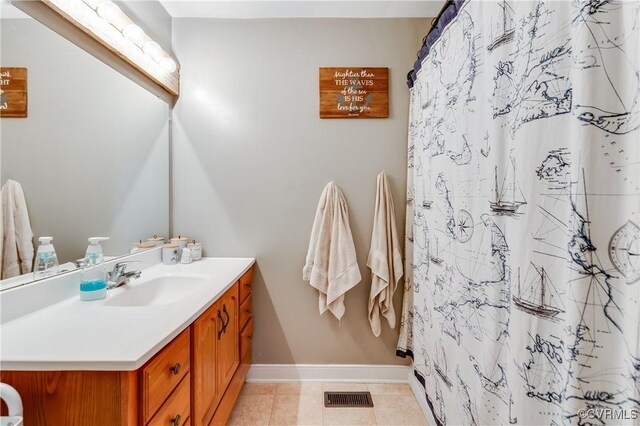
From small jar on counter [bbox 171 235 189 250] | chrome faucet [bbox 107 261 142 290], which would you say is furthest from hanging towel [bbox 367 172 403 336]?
chrome faucet [bbox 107 261 142 290]

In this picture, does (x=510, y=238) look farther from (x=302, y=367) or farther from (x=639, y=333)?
(x=302, y=367)

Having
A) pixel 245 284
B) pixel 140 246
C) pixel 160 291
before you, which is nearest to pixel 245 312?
pixel 245 284

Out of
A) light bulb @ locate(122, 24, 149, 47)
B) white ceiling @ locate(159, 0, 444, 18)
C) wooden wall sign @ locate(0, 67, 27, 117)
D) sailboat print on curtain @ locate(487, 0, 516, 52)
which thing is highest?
white ceiling @ locate(159, 0, 444, 18)

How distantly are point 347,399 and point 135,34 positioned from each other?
2448 mm

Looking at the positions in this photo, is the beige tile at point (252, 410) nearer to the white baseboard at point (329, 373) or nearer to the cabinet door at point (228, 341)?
the white baseboard at point (329, 373)

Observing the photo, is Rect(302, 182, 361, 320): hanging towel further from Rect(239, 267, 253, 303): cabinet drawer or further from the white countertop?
the white countertop

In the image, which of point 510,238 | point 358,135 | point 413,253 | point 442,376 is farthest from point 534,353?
point 358,135

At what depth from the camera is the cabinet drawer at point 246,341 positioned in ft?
5.26

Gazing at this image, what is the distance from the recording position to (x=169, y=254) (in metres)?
1.65

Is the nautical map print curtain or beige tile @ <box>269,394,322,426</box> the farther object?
beige tile @ <box>269,394,322,426</box>

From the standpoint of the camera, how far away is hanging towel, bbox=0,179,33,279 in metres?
0.90

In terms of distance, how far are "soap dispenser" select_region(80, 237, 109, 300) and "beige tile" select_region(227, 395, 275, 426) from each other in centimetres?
105

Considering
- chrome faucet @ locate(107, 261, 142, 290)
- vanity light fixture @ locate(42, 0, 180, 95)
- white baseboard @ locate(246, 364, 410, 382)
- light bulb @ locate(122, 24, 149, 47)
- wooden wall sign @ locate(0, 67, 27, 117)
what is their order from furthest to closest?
white baseboard @ locate(246, 364, 410, 382)
light bulb @ locate(122, 24, 149, 47)
chrome faucet @ locate(107, 261, 142, 290)
vanity light fixture @ locate(42, 0, 180, 95)
wooden wall sign @ locate(0, 67, 27, 117)

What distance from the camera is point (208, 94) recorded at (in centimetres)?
182
